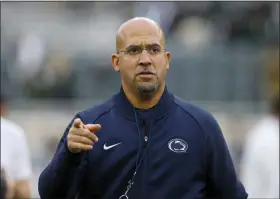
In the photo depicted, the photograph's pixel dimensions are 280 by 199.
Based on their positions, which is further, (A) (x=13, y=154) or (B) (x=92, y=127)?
(A) (x=13, y=154)

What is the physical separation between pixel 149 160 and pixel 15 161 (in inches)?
142

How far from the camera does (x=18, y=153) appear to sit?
8766 mm

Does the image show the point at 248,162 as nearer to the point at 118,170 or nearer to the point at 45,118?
the point at 118,170

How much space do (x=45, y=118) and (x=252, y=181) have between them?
749cm

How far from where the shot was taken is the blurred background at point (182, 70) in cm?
1645

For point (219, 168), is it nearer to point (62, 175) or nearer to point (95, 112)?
point (95, 112)

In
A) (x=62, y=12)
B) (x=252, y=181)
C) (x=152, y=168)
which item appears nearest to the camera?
(x=152, y=168)

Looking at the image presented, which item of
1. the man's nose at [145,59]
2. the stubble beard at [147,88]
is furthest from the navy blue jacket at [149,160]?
the man's nose at [145,59]

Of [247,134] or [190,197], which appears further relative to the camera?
[247,134]

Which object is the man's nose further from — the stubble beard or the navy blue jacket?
the navy blue jacket

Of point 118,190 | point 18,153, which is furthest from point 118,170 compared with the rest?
point 18,153

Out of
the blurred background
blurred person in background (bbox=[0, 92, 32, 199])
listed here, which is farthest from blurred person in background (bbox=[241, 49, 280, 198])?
the blurred background

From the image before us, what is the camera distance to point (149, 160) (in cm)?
539

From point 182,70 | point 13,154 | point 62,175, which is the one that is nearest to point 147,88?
point 62,175
